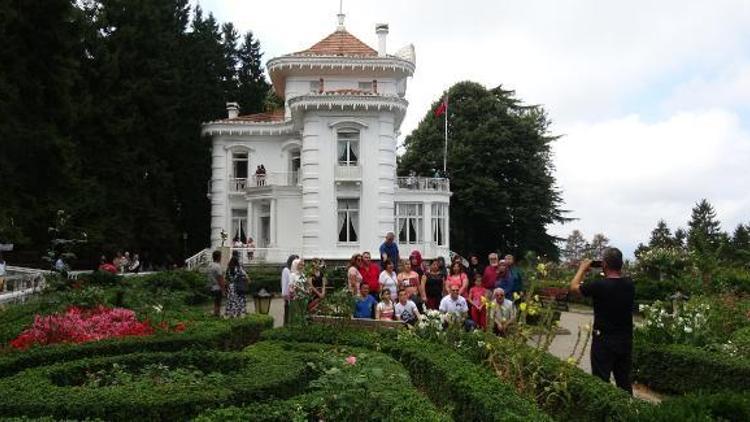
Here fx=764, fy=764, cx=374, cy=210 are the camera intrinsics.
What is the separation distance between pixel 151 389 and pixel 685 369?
24.8ft

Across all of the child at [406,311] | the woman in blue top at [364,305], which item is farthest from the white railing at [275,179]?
the child at [406,311]

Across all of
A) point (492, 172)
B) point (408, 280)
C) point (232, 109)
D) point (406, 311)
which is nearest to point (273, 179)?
point (232, 109)

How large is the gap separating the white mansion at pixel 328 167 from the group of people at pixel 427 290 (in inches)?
681

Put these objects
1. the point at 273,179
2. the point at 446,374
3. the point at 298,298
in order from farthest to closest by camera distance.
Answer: the point at 273,179 → the point at 298,298 → the point at 446,374

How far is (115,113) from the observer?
3466 centimetres

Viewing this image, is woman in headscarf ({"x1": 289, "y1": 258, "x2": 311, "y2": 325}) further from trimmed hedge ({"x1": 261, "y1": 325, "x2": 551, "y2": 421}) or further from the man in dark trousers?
the man in dark trousers

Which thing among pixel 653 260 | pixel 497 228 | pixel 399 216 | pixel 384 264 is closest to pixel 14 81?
pixel 384 264

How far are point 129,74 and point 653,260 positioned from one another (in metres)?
24.8

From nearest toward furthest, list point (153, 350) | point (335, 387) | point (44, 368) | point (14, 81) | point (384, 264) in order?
point (335, 387) < point (44, 368) < point (153, 350) < point (384, 264) < point (14, 81)

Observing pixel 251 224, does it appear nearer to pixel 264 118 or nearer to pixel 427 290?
pixel 264 118

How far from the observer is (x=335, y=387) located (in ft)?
21.7

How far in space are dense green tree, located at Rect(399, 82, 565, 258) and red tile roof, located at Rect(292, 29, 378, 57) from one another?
1241cm

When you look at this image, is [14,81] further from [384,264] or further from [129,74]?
[384,264]

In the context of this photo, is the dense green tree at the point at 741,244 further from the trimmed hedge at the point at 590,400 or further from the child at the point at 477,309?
the trimmed hedge at the point at 590,400
